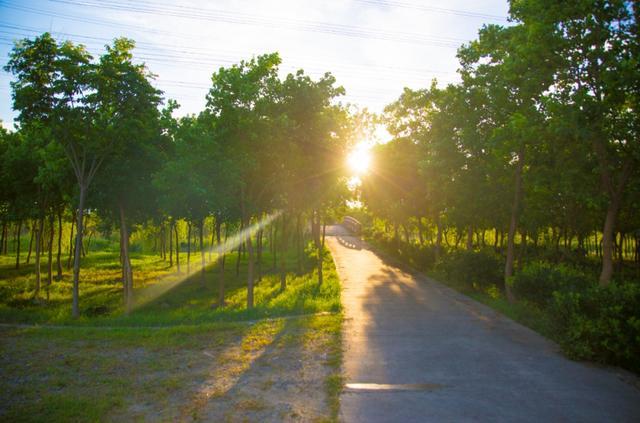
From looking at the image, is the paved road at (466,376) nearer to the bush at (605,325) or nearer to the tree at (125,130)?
the bush at (605,325)

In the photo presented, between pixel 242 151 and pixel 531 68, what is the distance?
9.35 m

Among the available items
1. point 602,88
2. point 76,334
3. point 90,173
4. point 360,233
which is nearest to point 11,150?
point 90,173

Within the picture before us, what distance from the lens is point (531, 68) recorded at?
11.9 m

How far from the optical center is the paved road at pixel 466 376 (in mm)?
6070

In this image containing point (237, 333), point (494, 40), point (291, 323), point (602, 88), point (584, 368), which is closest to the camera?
point (584, 368)

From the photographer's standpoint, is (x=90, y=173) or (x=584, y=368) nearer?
(x=584, y=368)

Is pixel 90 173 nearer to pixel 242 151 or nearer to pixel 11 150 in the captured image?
pixel 242 151

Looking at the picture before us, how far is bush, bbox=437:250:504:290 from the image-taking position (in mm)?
18812

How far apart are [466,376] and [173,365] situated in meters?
5.23

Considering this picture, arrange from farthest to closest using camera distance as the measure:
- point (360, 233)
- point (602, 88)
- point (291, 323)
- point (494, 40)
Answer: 1. point (360, 233)
2. point (494, 40)
3. point (291, 323)
4. point (602, 88)

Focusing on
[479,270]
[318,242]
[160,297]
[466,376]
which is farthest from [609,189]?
[160,297]

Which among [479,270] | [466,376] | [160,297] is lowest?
[160,297]

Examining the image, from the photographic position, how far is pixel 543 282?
1264 cm

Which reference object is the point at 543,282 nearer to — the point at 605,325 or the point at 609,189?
the point at 609,189
